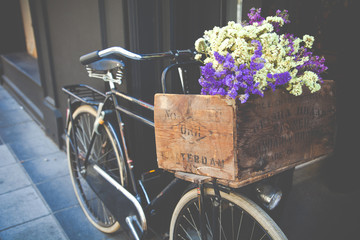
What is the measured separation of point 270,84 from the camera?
4.33ft

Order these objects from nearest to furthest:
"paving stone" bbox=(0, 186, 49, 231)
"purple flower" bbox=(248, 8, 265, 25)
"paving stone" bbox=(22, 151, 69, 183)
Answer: "purple flower" bbox=(248, 8, 265, 25), "paving stone" bbox=(0, 186, 49, 231), "paving stone" bbox=(22, 151, 69, 183)

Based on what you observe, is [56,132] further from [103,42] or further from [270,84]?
[270,84]

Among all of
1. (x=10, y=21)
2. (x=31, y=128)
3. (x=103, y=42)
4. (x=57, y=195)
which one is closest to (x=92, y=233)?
(x=57, y=195)

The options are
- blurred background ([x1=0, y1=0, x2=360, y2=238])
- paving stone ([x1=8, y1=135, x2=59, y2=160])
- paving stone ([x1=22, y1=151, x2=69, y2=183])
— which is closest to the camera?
blurred background ([x1=0, y1=0, x2=360, y2=238])

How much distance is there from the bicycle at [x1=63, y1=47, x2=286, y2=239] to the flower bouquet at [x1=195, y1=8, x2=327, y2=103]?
47cm

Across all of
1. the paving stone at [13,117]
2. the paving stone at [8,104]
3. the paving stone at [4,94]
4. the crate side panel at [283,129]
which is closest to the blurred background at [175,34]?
the crate side panel at [283,129]

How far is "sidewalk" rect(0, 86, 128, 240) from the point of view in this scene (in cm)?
290

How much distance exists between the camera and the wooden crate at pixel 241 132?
1336 mm

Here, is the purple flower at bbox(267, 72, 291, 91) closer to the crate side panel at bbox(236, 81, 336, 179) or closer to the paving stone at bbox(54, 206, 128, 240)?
the crate side panel at bbox(236, 81, 336, 179)

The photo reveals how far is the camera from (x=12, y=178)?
3.77m

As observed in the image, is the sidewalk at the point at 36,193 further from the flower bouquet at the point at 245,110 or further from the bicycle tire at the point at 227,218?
the flower bouquet at the point at 245,110

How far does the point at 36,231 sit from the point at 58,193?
667 millimetres

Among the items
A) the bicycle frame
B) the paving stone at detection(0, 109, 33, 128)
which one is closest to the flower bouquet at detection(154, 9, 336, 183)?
the bicycle frame

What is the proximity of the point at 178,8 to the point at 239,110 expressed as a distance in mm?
1456
